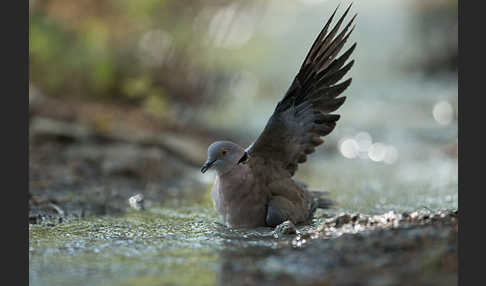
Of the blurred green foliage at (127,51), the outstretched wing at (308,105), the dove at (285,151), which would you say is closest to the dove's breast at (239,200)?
the dove at (285,151)

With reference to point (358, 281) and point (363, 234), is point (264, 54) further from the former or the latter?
point (358, 281)

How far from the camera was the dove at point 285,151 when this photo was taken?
4.32 m

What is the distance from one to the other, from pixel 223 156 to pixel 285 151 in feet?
2.19

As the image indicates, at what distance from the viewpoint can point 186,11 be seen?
10086mm

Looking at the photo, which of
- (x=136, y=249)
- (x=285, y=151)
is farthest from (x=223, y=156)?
(x=136, y=249)

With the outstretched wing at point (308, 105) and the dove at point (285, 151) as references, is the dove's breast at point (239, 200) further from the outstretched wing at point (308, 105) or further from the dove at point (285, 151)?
the outstretched wing at point (308, 105)

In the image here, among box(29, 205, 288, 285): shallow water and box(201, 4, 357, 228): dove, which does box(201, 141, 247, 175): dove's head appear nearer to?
box(201, 4, 357, 228): dove

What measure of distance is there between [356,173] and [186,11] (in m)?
4.24

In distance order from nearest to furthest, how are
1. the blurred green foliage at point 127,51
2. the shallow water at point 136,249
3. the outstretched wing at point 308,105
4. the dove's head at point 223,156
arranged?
the shallow water at point 136,249 → the dove's head at point 223,156 → the outstretched wing at point 308,105 → the blurred green foliage at point 127,51

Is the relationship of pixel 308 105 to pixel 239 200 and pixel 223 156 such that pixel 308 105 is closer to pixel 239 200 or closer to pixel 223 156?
pixel 223 156

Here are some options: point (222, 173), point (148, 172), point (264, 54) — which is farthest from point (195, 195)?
point (264, 54)

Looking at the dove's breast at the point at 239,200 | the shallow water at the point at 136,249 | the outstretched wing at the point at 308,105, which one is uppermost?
the outstretched wing at the point at 308,105

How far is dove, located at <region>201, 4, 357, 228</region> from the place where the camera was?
432 centimetres

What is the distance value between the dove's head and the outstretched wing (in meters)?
0.35
